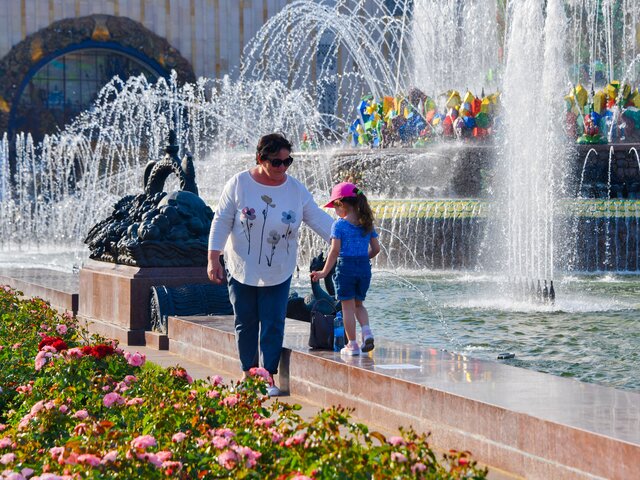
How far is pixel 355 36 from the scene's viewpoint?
39.2m

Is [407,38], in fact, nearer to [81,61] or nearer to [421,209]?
[81,61]

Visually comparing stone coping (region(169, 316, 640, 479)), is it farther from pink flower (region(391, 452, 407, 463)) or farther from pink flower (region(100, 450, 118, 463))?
pink flower (region(100, 450, 118, 463))

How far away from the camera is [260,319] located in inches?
268

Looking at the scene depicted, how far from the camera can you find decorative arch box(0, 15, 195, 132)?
37719 millimetres

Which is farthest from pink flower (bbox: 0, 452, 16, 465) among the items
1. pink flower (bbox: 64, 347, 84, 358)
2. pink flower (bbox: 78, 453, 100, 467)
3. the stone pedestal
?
the stone pedestal

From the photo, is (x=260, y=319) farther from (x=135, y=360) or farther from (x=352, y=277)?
(x=135, y=360)

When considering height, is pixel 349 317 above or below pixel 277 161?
below

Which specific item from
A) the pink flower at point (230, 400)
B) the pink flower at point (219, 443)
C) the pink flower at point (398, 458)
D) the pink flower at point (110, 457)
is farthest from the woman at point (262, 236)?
the pink flower at point (398, 458)

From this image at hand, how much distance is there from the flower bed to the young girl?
1.11m

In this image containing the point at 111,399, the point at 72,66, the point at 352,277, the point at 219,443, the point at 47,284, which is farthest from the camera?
the point at 72,66

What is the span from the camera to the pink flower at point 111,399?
5.29 metres

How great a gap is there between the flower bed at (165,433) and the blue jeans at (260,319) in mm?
585

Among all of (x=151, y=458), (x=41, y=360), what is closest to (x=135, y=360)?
(x=41, y=360)

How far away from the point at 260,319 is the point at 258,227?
52cm
